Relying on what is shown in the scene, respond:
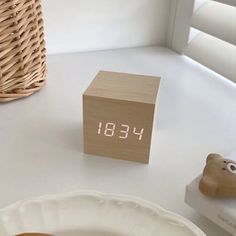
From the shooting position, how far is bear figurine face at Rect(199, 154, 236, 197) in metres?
0.36

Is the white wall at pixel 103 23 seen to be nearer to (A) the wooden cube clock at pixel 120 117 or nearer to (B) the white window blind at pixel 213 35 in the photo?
(B) the white window blind at pixel 213 35

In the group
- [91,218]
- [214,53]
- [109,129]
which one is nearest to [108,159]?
[109,129]

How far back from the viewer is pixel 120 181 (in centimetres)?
45

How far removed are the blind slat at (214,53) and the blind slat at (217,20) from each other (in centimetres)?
3

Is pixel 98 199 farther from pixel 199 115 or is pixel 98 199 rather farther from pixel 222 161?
pixel 199 115

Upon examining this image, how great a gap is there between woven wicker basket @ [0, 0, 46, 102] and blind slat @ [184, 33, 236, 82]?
343mm

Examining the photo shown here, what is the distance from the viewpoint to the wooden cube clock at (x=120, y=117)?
45 centimetres

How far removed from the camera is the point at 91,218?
347 millimetres

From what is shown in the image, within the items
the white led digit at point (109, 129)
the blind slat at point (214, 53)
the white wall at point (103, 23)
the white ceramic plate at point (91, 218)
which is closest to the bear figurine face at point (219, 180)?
the white ceramic plate at point (91, 218)

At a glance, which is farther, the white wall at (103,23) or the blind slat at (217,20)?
the white wall at (103,23)

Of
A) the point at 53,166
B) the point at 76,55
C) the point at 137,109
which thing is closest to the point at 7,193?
the point at 53,166

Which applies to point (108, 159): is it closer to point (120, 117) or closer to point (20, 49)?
point (120, 117)

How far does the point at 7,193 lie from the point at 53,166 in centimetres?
7

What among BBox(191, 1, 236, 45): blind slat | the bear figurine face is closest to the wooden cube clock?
the bear figurine face
